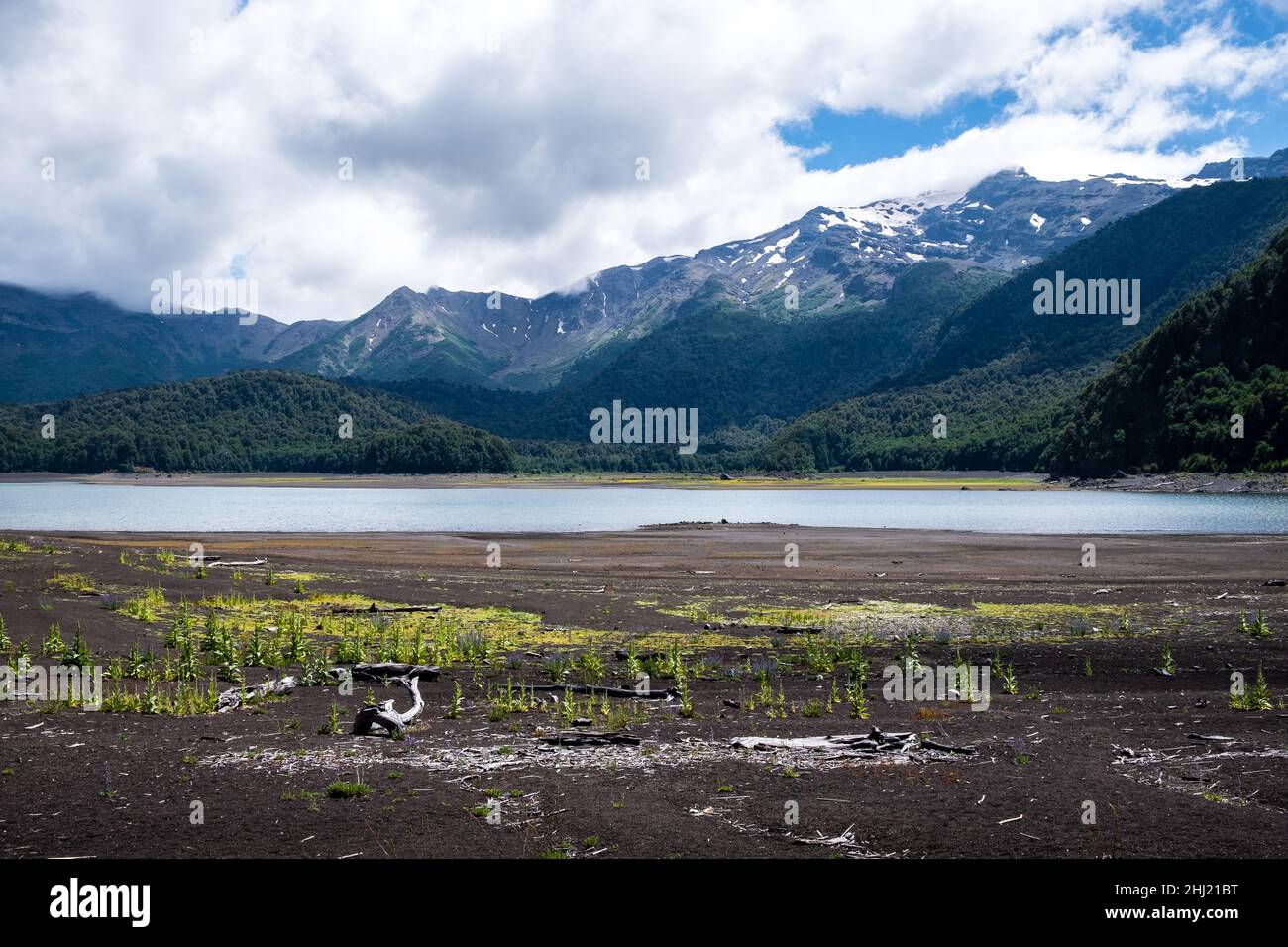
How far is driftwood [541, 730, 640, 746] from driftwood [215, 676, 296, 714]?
7.02 metres

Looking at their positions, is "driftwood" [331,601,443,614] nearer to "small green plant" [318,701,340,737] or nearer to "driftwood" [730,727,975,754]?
"small green plant" [318,701,340,737]

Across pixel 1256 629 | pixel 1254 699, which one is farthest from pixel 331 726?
pixel 1256 629

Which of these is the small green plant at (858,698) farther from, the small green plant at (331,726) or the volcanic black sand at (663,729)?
the small green plant at (331,726)

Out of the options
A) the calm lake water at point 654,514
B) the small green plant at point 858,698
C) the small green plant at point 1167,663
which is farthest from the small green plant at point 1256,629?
the calm lake water at point 654,514

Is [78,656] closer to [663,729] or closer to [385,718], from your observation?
[385,718]

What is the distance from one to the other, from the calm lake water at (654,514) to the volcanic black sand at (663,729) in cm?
4426

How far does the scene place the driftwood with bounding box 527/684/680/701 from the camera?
838 inches

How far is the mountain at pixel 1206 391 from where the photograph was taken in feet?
502

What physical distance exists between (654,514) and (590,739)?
94087 mm

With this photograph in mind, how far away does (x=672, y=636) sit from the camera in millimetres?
29578

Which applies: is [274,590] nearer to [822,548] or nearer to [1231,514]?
[822,548]

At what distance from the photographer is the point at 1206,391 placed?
552 feet

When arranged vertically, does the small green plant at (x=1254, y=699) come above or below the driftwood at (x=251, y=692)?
below
